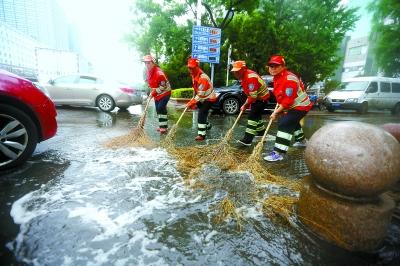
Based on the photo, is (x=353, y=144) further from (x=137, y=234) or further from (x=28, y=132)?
(x=28, y=132)

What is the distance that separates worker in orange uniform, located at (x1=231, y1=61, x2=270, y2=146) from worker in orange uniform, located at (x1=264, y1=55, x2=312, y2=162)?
700mm

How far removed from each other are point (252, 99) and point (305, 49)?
1594 cm

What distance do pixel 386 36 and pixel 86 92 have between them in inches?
756

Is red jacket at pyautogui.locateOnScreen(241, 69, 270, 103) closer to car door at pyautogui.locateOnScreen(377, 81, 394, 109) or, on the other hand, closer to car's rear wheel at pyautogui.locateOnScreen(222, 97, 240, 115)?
car's rear wheel at pyautogui.locateOnScreen(222, 97, 240, 115)

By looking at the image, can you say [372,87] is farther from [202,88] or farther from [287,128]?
[287,128]

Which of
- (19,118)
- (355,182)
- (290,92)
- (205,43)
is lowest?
(355,182)

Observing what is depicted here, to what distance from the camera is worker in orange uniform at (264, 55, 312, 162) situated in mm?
4309

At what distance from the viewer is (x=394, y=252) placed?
2242 millimetres

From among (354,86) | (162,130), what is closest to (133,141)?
(162,130)

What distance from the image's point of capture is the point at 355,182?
2.14m

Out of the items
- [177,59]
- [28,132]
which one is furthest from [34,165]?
[177,59]

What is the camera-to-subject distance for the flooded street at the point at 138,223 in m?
2.10

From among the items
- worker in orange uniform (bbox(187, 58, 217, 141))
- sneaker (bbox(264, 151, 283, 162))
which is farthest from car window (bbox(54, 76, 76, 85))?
sneaker (bbox(264, 151, 283, 162))

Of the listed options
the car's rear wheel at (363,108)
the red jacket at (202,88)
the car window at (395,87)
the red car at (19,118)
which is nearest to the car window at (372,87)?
the car's rear wheel at (363,108)
